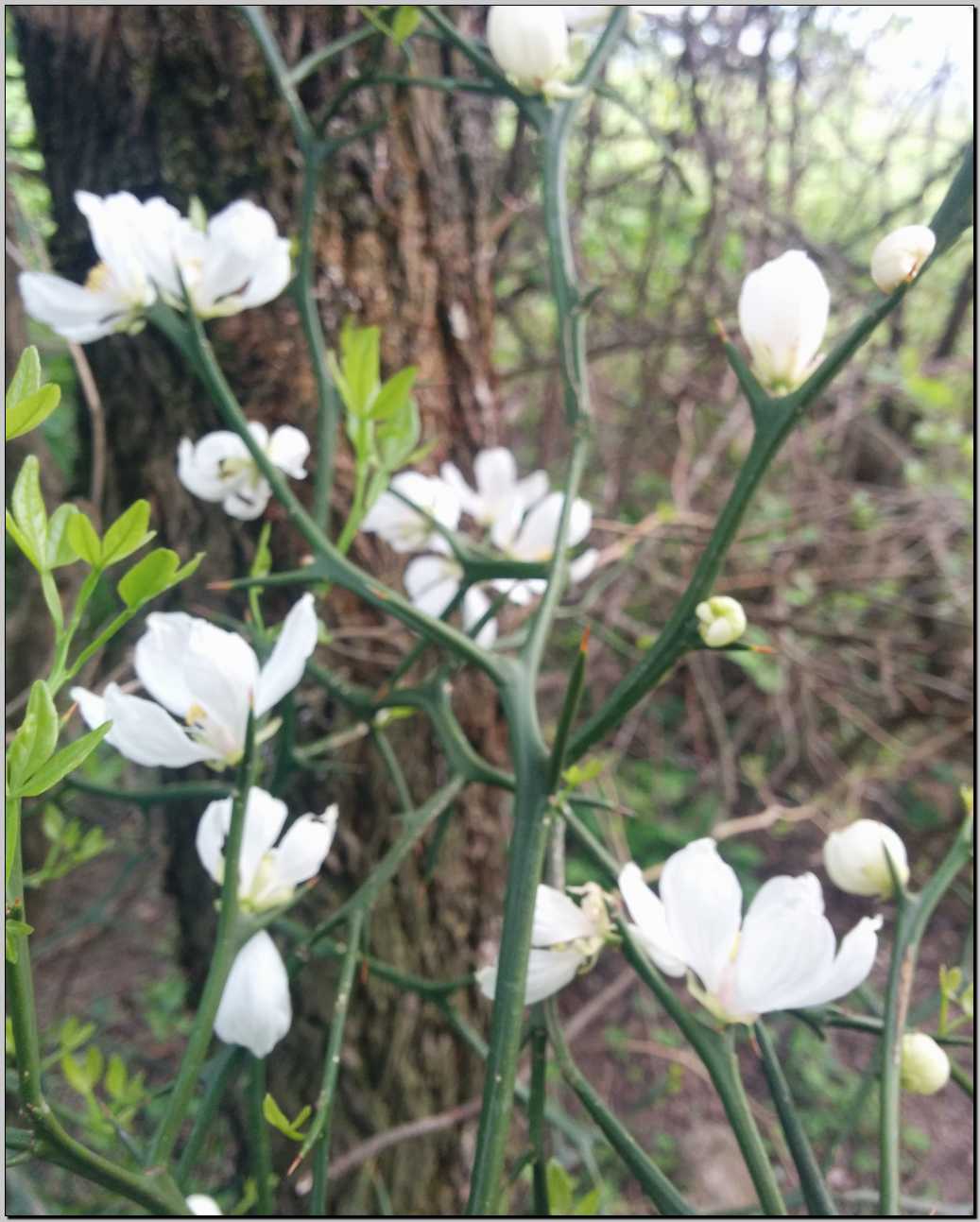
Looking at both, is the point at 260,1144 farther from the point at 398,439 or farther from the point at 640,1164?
the point at 398,439

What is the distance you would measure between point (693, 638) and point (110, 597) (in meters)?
0.28

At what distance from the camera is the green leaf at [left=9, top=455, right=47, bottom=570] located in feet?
1.00

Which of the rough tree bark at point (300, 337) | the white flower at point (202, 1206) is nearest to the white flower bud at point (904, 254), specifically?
the white flower at point (202, 1206)

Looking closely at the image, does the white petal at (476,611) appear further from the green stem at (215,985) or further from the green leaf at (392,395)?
the green stem at (215,985)

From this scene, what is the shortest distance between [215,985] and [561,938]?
141 mm

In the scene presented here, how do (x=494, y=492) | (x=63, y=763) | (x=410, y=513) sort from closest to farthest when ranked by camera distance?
(x=63, y=763) < (x=410, y=513) < (x=494, y=492)

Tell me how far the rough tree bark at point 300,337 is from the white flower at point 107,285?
0.25 meters

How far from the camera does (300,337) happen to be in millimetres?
792

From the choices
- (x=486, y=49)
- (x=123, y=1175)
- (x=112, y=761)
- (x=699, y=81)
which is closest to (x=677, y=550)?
(x=699, y=81)

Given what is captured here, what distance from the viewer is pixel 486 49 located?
1.89 ft

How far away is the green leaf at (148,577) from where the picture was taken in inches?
12.5

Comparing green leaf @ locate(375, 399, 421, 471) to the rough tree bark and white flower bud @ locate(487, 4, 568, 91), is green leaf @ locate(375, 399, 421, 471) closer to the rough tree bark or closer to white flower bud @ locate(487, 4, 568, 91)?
white flower bud @ locate(487, 4, 568, 91)

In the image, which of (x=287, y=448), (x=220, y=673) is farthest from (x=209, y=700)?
(x=287, y=448)

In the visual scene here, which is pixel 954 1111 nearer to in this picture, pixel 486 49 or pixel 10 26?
pixel 486 49
